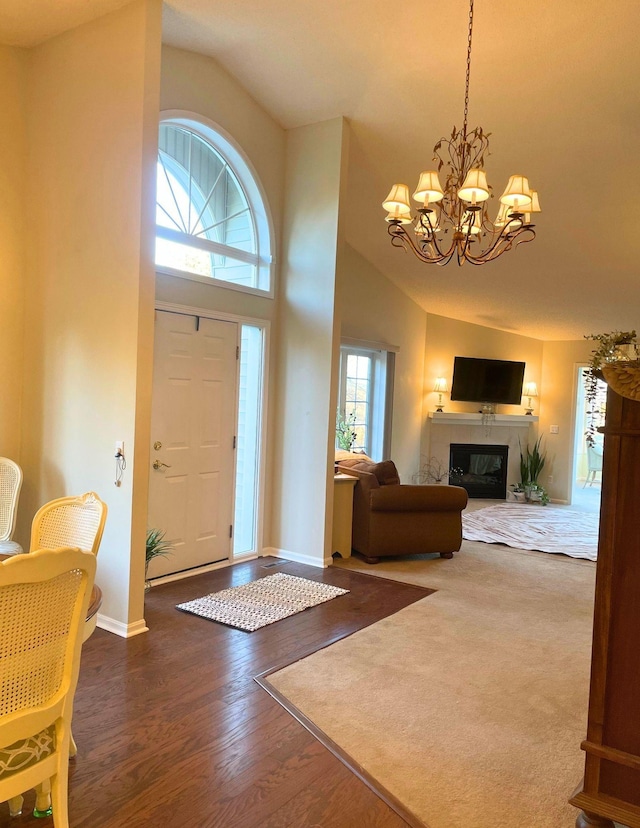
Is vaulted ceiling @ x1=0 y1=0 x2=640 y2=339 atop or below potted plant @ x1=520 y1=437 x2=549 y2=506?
atop

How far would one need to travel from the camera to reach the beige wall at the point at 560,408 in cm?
959

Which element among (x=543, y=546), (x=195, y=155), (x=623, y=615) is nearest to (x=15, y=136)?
(x=195, y=155)

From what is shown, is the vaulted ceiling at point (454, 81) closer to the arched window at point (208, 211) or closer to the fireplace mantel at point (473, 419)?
the arched window at point (208, 211)

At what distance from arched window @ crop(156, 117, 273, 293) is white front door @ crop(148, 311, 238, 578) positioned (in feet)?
1.59

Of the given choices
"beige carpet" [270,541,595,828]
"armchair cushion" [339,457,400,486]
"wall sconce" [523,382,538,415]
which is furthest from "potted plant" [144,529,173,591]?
"wall sconce" [523,382,538,415]

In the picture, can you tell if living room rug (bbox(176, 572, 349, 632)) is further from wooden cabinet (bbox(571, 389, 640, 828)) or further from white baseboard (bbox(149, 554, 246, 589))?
wooden cabinet (bbox(571, 389, 640, 828))

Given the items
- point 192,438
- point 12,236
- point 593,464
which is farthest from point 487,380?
point 12,236

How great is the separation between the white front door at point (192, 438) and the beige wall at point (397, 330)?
7.39 ft

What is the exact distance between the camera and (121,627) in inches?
149

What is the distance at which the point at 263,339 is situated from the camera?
5.59 metres

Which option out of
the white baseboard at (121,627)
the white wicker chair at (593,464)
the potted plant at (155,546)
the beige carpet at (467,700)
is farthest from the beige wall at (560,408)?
the white baseboard at (121,627)

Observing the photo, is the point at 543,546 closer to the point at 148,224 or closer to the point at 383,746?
the point at 383,746

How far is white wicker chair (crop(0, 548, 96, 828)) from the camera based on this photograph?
5.28ft

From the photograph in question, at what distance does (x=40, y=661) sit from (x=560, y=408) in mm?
9206
